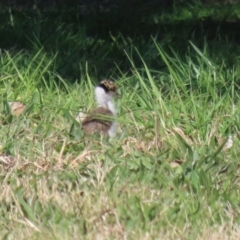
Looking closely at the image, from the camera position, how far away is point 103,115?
5.57 m

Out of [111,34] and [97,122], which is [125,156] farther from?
[111,34]

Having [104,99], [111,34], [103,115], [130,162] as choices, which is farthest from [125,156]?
[111,34]

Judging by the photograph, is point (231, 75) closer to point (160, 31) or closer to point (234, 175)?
point (234, 175)

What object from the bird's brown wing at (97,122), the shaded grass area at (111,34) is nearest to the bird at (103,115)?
the bird's brown wing at (97,122)

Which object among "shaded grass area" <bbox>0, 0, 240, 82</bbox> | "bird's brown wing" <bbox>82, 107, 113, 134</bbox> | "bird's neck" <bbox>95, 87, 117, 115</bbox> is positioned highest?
"bird's neck" <bbox>95, 87, 117, 115</bbox>

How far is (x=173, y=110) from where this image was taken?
5.75 meters

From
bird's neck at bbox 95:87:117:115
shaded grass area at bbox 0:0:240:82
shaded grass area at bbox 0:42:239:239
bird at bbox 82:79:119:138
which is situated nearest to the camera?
shaded grass area at bbox 0:42:239:239

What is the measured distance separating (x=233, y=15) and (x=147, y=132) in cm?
508

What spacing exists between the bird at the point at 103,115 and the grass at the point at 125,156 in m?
0.06

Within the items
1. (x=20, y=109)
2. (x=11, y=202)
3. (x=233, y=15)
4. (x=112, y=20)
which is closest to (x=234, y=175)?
(x=11, y=202)

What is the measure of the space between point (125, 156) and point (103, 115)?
41 cm

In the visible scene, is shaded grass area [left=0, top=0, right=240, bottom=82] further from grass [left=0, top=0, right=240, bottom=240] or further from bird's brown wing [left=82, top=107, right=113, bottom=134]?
bird's brown wing [left=82, top=107, right=113, bottom=134]

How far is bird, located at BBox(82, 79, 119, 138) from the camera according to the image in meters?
5.58

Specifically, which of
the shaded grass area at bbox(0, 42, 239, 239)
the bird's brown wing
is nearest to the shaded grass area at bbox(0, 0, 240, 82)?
the shaded grass area at bbox(0, 42, 239, 239)
